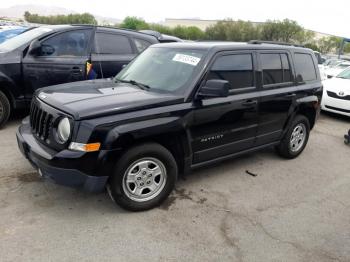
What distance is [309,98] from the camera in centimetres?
535

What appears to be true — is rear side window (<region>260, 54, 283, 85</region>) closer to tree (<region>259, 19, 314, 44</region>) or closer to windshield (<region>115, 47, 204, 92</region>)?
windshield (<region>115, 47, 204, 92</region>)

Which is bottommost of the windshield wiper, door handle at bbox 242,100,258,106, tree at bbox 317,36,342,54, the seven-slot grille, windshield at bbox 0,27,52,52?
tree at bbox 317,36,342,54

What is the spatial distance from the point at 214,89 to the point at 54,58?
12.1 feet

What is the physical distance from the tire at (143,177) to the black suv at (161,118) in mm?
10

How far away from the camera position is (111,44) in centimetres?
681

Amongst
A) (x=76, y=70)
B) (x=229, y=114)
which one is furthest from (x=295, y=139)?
(x=76, y=70)

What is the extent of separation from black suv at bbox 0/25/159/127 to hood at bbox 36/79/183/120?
2252mm

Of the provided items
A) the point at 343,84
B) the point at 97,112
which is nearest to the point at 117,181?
the point at 97,112

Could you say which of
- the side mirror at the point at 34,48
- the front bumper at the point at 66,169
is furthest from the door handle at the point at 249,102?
the side mirror at the point at 34,48

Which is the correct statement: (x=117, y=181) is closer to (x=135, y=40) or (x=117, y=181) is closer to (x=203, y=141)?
(x=203, y=141)

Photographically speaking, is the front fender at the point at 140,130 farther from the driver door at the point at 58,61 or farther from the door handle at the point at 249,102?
the driver door at the point at 58,61

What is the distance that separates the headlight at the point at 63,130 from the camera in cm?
318

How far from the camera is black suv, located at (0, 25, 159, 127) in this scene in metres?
5.85

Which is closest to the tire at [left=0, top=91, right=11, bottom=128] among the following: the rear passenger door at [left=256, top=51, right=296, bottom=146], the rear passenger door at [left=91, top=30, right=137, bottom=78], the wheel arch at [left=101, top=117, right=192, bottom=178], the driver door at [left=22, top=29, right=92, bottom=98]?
the driver door at [left=22, top=29, right=92, bottom=98]
